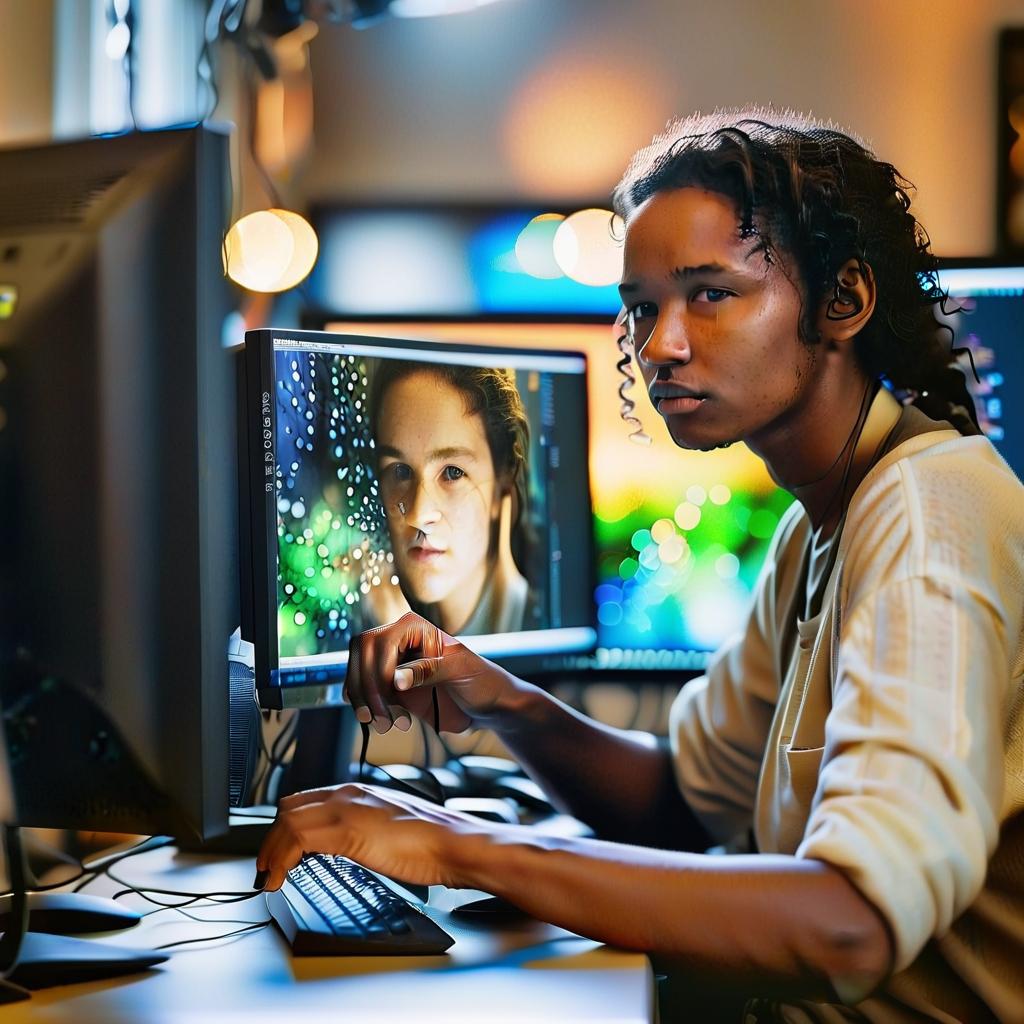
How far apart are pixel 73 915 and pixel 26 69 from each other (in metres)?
1.04

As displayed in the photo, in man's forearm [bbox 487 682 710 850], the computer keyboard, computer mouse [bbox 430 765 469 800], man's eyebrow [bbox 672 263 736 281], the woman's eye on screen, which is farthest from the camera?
computer mouse [bbox 430 765 469 800]

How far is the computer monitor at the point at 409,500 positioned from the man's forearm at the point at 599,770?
0.09m

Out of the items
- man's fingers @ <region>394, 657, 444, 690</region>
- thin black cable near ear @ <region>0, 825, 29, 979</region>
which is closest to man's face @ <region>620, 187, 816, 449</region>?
man's fingers @ <region>394, 657, 444, 690</region>

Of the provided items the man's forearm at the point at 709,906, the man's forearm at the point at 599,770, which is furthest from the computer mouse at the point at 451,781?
the man's forearm at the point at 709,906

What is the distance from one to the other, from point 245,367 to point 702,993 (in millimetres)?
774

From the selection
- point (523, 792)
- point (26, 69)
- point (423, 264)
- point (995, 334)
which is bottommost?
point (523, 792)

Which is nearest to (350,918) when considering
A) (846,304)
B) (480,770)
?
(480,770)

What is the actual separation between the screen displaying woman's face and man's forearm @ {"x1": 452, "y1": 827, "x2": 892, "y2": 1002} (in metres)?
0.42

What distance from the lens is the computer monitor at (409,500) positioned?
1.09 meters

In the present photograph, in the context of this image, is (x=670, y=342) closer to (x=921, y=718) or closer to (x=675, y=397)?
(x=675, y=397)

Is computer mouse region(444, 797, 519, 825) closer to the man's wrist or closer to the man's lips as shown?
the man's wrist

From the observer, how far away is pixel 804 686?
1.07 m

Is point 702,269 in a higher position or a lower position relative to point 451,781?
higher

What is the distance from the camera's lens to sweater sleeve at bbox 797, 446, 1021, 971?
0.76m
